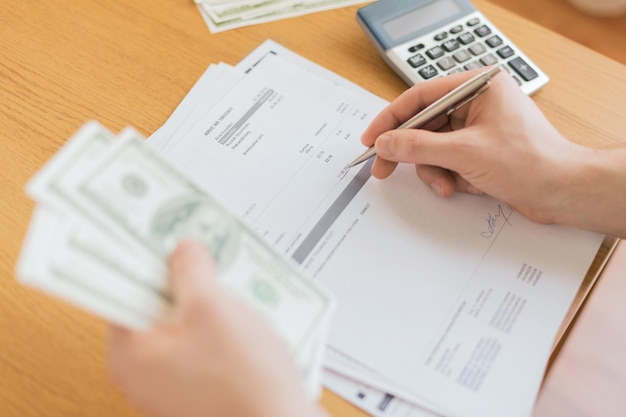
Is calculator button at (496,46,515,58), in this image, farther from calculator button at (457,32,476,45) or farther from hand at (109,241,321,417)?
hand at (109,241,321,417)

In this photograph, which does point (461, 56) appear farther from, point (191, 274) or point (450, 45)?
point (191, 274)

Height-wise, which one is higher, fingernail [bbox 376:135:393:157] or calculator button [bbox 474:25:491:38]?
calculator button [bbox 474:25:491:38]

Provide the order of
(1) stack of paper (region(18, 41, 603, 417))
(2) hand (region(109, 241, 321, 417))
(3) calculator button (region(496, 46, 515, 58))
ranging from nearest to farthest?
(2) hand (region(109, 241, 321, 417)), (1) stack of paper (region(18, 41, 603, 417)), (3) calculator button (region(496, 46, 515, 58))

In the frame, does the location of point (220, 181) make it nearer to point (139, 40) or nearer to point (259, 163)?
point (259, 163)

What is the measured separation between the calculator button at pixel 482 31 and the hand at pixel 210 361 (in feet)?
1.60

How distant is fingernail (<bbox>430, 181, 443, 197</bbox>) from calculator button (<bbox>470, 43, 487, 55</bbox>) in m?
0.19

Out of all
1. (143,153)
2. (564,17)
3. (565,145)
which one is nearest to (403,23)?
(565,145)

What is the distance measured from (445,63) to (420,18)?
73mm

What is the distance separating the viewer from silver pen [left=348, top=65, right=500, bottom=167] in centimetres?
56

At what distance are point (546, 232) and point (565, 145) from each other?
85 mm

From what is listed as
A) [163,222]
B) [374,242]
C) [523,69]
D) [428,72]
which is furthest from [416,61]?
[163,222]
